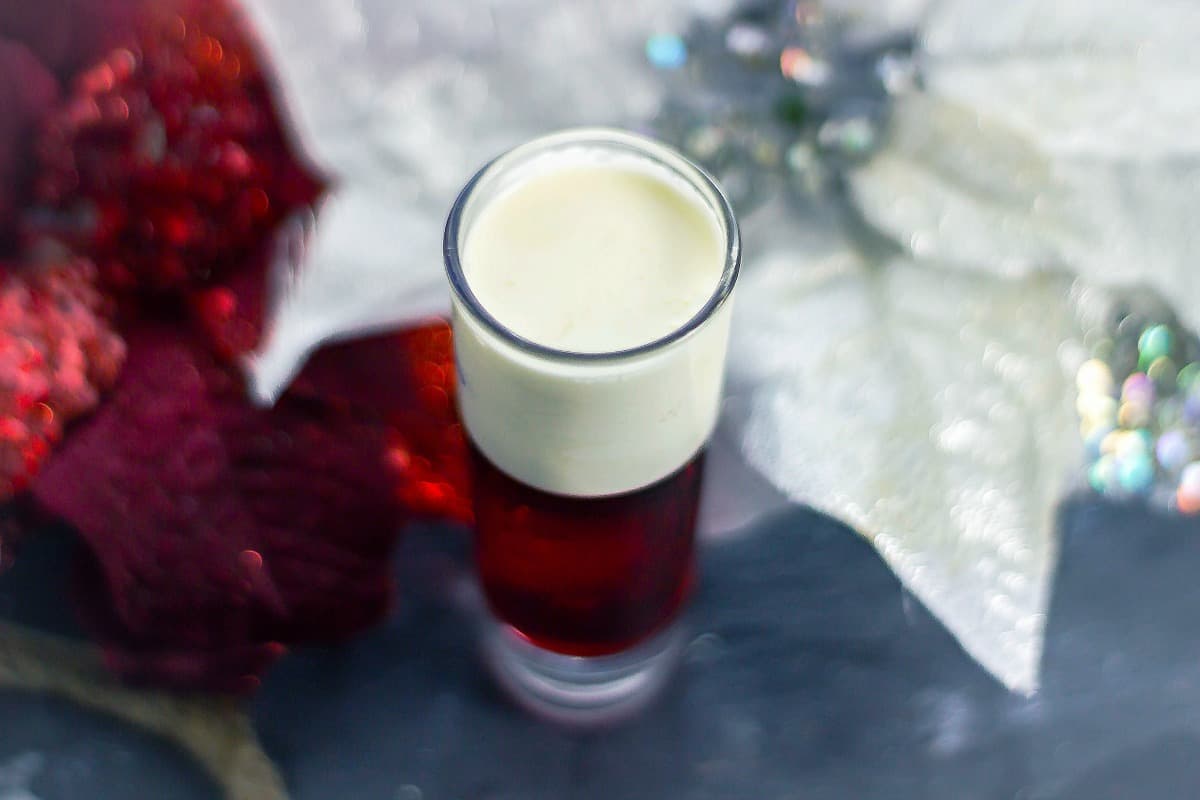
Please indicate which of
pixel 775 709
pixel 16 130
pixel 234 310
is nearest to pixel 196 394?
pixel 234 310

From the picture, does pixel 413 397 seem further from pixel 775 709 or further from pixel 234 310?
pixel 775 709

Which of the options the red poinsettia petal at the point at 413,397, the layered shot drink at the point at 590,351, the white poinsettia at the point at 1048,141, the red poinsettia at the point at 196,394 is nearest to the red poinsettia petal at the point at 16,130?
the red poinsettia at the point at 196,394

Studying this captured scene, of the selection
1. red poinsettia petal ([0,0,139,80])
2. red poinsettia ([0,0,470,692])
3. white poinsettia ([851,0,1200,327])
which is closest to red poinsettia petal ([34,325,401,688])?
red poinsettia ([0,0,470,692])

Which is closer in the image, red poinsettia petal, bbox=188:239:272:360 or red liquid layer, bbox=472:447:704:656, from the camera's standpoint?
red liquid layer, bbox=472:447:704:656

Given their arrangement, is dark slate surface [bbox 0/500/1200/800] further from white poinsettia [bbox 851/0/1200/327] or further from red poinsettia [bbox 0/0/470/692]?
white poinsettia [bbox 851/0/1200/327]

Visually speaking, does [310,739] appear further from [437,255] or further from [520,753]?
[437,255]
